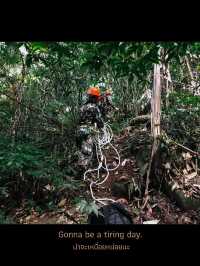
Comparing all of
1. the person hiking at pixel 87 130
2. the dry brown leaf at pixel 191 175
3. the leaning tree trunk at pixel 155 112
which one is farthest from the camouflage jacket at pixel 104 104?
the dry brown leaf at pixel 191 175

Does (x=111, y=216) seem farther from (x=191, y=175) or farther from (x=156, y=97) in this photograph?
(x=191, y=175)

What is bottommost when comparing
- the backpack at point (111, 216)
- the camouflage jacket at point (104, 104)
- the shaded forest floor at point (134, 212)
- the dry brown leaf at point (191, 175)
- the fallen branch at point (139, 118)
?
the shaded forest floor at point (134, 212)

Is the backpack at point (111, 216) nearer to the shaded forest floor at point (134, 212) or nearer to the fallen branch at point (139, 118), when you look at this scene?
the shaded forest floor at point (134, 212)

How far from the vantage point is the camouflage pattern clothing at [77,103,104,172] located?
15.6 ft

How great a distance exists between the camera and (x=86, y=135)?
4.79m

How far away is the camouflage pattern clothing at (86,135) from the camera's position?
4.76 meters

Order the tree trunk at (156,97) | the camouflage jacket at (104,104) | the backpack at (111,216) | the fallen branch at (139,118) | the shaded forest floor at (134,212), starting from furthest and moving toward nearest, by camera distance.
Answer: the fallen branch at (139,118) < the camouflage jacket at (104,104) < the tree trunk at (156,97) < the shaded forest floor at (134,212) < the backpack at (111,216)

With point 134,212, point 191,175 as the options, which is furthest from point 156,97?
point 134,212

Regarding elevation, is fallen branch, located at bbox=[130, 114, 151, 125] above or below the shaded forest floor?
above

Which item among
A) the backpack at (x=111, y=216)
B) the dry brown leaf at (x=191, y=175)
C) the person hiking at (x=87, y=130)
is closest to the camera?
the backpack at (x=111, y=216)

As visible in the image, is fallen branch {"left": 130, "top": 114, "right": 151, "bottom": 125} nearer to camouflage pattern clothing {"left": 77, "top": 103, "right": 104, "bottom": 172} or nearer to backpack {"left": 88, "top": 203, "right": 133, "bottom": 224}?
camouflage pattern clothing {"left": 77, "top": 103, "right": 104, "bottom": 172}

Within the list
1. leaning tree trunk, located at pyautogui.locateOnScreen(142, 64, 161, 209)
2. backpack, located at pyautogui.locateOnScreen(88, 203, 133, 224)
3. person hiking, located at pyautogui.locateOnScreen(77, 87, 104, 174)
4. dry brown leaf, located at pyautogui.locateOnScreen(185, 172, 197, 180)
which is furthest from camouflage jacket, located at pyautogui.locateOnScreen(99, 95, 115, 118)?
backpack, located at pyautogui.locateOnScreen(88, 203, 133, 224)
